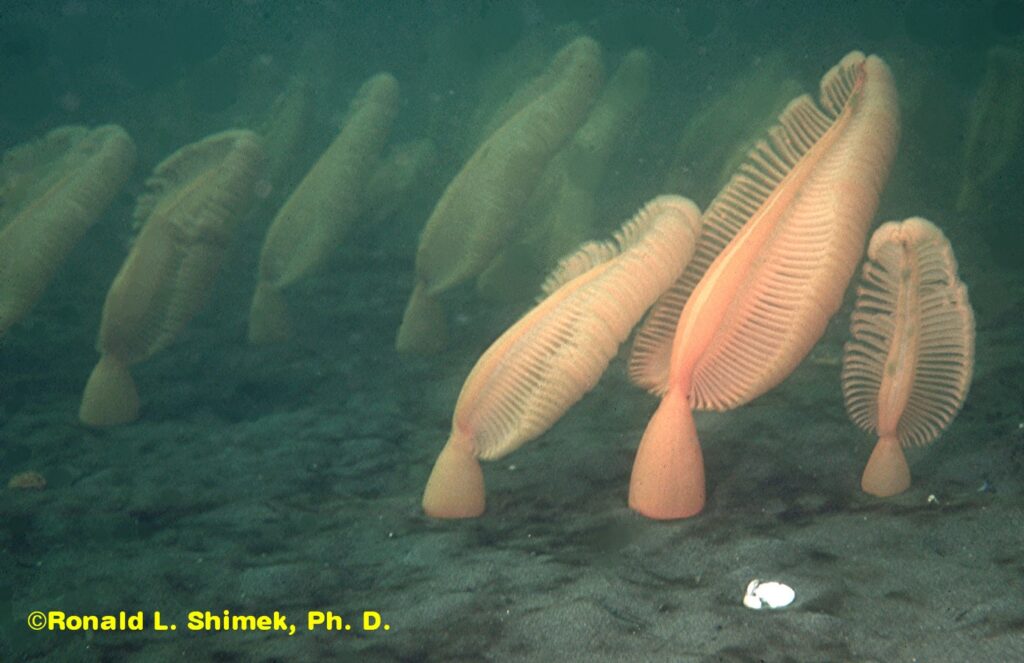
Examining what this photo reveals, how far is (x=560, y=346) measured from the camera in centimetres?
311

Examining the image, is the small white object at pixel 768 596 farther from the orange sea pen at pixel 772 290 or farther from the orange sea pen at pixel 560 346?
the orange sea pen at pixel 560 346

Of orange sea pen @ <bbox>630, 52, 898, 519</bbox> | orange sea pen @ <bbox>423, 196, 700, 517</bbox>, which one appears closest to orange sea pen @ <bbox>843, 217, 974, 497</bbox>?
orange sea pen @ <bbox>630, 52, 898, 519</bbox>

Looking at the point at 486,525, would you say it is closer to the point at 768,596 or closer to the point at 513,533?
the point at 513,533

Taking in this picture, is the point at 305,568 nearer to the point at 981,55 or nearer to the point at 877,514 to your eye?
the point at 877,514

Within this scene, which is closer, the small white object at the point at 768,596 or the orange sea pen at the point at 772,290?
the small white object at the point at 768,596

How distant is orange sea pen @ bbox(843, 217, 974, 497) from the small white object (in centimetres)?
102

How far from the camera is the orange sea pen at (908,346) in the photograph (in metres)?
2.79

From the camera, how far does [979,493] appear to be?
2.98m

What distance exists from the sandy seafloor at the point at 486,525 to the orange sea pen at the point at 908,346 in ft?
0.84

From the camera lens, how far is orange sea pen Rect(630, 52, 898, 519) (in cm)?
293

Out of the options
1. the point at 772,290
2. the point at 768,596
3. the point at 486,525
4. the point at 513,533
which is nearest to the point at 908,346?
the point at 772,290

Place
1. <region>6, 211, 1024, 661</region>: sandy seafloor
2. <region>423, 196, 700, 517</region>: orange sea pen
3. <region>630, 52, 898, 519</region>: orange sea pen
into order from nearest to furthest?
<region>6, 211, 1024, 661</region>: sandy seafloor → <region>630, 52, 898, 519</region>: orange sea pen → <region>423, 196, 700, 517</region>: orange sea pen

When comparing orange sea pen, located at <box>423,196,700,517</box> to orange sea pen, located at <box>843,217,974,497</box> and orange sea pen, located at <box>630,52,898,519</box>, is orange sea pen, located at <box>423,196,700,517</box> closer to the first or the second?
orange sea pen, located at <box>630,52,898,519</box>

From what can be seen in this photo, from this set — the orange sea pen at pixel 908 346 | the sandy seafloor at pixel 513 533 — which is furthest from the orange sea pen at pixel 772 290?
the sandy seafloor at pixel 513 533
